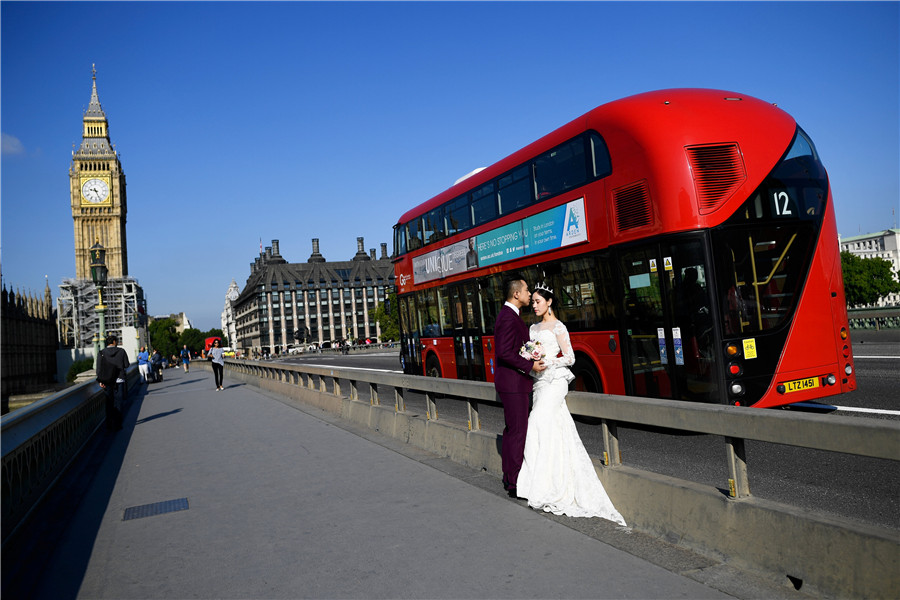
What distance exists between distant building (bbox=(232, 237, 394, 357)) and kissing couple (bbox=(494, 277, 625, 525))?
146245 mm

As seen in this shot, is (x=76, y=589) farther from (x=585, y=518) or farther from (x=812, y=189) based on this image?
(x=812, y=189)

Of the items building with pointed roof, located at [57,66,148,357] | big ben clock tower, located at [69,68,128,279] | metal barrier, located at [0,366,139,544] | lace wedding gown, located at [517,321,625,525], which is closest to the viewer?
lace wedding gown, located at [517,321,625,525]

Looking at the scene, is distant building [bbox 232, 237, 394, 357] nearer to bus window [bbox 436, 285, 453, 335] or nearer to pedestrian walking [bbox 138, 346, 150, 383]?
pedestrian walking [bbox 138, 346, 150, 383]

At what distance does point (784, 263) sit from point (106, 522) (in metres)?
7.88

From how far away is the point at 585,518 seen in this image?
223 inches

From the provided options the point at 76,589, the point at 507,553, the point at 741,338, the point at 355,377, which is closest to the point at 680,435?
the point at 741,338

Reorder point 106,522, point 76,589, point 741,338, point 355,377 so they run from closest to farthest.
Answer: point 76,589 → point 106,522 → point 741,338 → point 355,377

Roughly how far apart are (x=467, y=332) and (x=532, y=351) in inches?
351

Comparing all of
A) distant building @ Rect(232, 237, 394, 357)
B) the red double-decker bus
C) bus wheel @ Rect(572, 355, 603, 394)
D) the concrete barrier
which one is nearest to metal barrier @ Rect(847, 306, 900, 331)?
bus wheel @ Rect(572, 355, 603, 394)

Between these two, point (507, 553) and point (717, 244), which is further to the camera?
point (717, 244)

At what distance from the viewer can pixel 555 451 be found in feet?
19.2

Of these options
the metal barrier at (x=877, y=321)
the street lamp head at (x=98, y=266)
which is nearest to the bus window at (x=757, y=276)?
the street lamp head at (x=98, y=266)

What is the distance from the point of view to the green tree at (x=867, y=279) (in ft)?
388

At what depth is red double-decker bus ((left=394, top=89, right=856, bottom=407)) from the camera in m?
8.84
